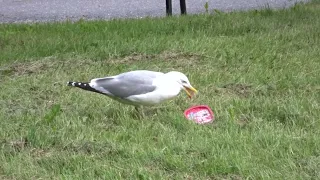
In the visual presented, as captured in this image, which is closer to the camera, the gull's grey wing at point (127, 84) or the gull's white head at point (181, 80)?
the gull's grey wing at point (127, 84)

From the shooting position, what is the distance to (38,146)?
397 centimetres

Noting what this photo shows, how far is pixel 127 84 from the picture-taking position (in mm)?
4617

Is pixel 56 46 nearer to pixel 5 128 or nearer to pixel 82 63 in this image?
pixel 82 63

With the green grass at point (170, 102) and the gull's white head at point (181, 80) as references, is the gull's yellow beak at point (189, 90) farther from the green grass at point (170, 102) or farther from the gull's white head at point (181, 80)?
the green grass at point (170, 102)

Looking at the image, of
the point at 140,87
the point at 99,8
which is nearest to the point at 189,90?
the point at 140,87

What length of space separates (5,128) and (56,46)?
2.61m

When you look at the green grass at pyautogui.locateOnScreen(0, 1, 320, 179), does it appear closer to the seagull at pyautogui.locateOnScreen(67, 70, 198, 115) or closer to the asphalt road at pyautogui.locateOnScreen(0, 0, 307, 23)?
the seagull at pyautogui.locateOnScreen(67, 70, 198, 115)

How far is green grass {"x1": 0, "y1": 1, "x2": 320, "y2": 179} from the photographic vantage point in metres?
3.61

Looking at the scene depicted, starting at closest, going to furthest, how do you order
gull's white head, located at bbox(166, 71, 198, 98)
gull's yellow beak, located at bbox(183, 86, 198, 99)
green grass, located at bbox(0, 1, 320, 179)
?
1. green grass, located at bbox(0, 1, 320, 179)
2. gull's white head, located at bbox(166, 71, 198, 98)
3. gull's yellow beak, located at bbox(183, 86, 198, 99)

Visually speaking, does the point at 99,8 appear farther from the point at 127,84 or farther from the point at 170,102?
the point at 127,84

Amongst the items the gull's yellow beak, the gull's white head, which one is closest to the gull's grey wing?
the gull's white head

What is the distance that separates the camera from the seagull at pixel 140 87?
179 inches

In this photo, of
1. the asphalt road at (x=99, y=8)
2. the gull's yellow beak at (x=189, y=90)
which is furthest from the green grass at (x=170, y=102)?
the asphalt road at (x=99, y=8)

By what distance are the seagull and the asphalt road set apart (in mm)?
5473
